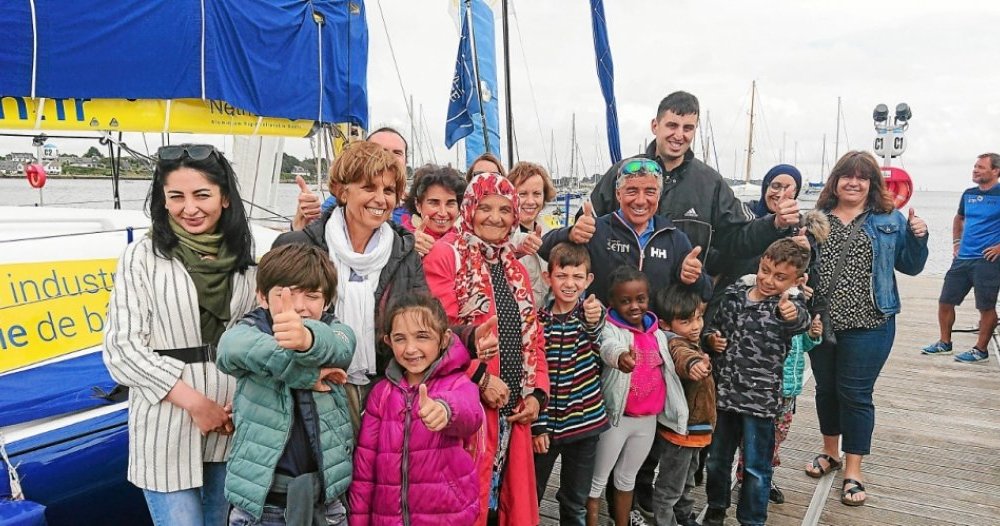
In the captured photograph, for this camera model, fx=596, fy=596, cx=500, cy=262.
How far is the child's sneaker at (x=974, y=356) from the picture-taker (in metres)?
6.51

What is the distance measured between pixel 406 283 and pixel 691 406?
168 cm

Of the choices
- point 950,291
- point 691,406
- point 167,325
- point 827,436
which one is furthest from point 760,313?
point 950,291

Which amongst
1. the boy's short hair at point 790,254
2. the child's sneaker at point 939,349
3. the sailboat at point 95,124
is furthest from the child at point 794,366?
the child's sneaker at point 939,349

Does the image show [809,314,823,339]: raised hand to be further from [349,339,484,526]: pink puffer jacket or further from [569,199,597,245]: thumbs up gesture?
[349,339,484,526]: pink puffer jacket

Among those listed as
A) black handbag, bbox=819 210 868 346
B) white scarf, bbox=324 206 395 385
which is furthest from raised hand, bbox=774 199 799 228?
white scarf, bbox=324 206 395 385

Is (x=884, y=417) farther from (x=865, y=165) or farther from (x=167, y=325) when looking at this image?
(x=167, y=325)

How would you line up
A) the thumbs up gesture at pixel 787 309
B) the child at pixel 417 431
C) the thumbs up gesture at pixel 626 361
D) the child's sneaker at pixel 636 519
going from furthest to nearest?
the child's sneaker at pixel 636 519
the thumbs up gesture at pixel 787 309
the thumbs up gesture at pixel 626 361
the child at pixel 417 431

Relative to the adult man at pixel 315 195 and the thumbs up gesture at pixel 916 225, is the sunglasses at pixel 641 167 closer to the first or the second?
the adult man at pixel 315 195

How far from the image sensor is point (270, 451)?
1767 mm

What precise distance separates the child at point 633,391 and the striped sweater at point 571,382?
0.13m

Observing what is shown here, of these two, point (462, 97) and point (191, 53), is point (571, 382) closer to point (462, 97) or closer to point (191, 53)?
point (191, 53)

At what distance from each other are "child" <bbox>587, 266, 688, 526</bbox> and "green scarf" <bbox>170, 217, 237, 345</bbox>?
5.36 feet

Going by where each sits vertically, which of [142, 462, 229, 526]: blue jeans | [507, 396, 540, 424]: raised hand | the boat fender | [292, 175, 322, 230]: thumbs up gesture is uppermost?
the boat fender

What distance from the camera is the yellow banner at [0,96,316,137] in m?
3.37
